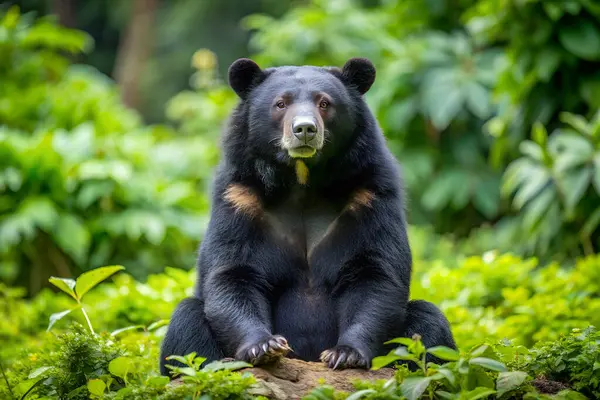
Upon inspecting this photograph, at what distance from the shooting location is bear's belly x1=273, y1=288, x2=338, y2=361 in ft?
15.4

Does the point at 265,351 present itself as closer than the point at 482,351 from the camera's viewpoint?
No

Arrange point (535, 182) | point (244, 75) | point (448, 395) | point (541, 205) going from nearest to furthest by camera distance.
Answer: point (448, 395), point (244, 75), point (535, 182), point (541, 205)

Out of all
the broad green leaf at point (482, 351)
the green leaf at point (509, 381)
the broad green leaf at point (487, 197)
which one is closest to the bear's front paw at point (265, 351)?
the broad green leaf at point (482, 351)

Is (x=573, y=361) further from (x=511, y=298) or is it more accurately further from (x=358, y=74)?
(x=511, y=298)

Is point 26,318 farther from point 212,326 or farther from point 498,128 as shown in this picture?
point 498,128

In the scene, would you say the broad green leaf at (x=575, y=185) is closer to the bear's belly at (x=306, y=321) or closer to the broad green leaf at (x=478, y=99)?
the broad green leaf at (x=478, y=99)

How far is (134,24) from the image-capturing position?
69.9 ft

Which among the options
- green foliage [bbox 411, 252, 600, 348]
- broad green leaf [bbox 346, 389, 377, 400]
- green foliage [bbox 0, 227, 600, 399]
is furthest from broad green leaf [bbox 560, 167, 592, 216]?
broad green leaf [bbox 346, 389, 377, 400]

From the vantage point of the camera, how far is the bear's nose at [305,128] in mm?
4664

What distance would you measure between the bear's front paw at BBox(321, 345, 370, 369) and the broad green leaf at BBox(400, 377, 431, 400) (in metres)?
0.69

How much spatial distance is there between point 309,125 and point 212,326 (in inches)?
46.3

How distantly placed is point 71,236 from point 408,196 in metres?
4.07

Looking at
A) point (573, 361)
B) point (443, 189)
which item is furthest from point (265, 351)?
point (443, 189)

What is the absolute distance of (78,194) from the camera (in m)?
9.91
